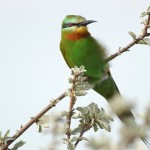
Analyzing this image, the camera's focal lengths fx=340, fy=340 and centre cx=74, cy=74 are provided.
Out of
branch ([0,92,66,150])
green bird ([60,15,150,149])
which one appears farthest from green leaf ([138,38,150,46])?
green bird ([60,15,150,149])

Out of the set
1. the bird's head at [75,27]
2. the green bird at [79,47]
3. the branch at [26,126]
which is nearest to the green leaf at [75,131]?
the branch at [26,126]

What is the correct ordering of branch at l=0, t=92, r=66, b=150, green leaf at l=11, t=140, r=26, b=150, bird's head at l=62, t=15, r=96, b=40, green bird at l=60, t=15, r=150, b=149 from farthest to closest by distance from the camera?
bird's head at l=62, t=15, r=96, b=40 → green bird at l=60, t=15, r=150, b=149 → green leaf at l=11, t=140, r=26, b=150 → branch at l=0, t=92, r=66, b=150

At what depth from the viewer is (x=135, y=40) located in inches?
78.9

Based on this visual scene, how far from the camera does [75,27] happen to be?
16.2ft

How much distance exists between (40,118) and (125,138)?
1538 mm

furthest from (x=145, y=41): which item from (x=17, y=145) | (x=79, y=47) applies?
(x=79, y=47)

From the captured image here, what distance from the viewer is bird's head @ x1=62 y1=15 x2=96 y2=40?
4.79 meters

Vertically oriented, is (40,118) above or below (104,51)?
below

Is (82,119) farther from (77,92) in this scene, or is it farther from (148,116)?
(148,116)

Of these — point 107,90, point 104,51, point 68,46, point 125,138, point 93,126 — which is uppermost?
point 125,138

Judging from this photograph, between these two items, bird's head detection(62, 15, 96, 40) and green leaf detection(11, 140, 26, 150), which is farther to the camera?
bird's head detection(62, 15, 96, 40)

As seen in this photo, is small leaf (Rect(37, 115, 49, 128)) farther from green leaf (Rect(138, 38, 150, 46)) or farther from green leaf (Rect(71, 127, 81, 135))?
green leaf (Rect(138, 38, 150, 46))

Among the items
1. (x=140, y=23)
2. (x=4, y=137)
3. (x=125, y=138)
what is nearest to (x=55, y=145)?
(x=125, y=138)

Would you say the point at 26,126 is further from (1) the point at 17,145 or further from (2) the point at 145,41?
(2) the point at 145,41
